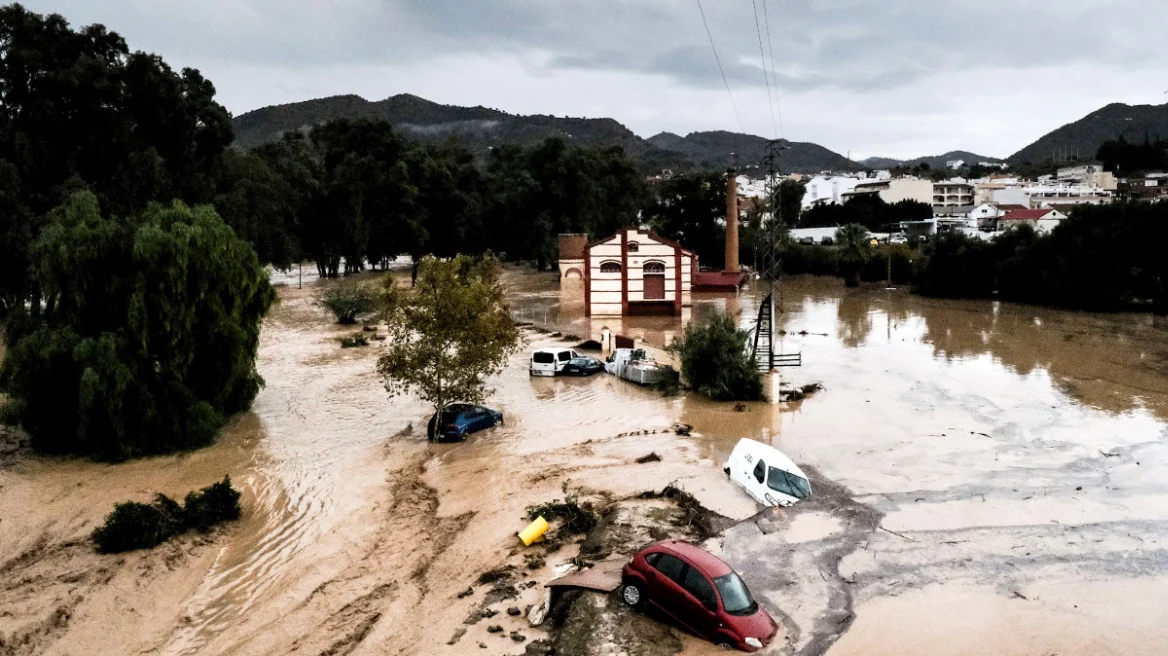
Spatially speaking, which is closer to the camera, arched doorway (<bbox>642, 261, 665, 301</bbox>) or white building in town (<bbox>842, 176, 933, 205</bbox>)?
arched doorway (<bbox>642, 261, 665, 301</bbox>)

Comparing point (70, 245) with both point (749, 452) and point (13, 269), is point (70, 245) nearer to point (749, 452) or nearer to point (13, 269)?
point (13, 269)

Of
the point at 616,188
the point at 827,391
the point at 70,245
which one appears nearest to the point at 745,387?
the point at 827,391

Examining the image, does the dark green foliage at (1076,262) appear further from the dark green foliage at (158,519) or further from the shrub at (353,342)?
the dark green foliage at (158,519)

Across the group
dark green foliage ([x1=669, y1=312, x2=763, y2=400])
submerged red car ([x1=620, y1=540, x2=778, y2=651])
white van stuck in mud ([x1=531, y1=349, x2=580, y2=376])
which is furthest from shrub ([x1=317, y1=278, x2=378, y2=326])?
submerged red car ([x1=620, y1=540, x2=778, y2=651])

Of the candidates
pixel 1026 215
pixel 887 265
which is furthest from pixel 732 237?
pixel 1026 215

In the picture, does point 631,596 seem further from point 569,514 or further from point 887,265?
point 887,265

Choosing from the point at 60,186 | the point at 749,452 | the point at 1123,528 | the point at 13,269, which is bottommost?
the point at 1123,528

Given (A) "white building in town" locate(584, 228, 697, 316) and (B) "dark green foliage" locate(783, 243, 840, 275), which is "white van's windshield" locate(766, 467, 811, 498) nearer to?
(A) "white building in town" locate(584, 228, 697, 316)
